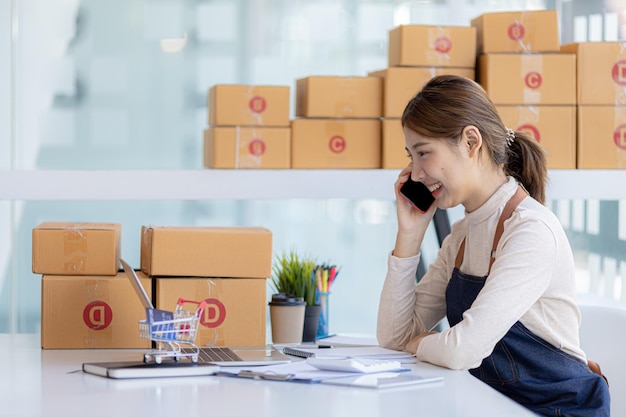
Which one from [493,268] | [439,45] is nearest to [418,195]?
[493,268]

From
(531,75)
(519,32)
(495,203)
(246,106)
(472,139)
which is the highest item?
(519,32)

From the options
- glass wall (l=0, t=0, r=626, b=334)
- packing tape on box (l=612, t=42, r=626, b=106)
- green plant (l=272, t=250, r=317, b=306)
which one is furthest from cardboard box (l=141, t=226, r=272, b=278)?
glass wall (l=0, t=0, r=626, b=334)

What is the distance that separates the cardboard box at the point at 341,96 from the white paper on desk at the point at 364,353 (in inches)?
35.6

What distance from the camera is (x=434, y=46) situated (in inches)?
105

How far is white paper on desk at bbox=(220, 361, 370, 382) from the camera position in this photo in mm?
1560

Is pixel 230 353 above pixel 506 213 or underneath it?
underneath

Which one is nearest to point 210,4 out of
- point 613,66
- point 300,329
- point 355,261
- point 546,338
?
point 355,261

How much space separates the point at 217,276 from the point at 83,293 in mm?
286

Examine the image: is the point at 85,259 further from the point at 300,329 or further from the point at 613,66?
the point at 613,66

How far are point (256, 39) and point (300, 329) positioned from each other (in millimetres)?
1878

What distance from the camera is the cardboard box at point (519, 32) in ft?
8.80

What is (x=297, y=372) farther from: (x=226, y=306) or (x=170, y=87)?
(x=170, y=87)

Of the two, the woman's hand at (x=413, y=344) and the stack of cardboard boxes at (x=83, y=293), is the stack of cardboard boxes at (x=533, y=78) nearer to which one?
the woman's hand at (x=413, y=344)

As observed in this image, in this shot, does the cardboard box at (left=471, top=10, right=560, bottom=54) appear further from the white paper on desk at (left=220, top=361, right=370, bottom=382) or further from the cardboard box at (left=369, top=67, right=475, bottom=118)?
the white paper on desk at (left=220, top=361, right=370, bottom=382)
